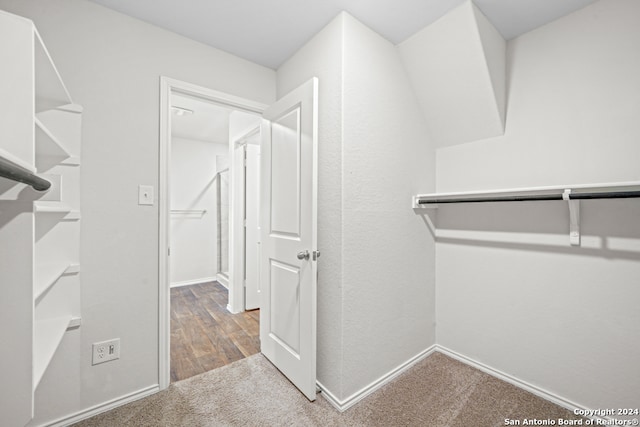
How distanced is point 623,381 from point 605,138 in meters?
1.34

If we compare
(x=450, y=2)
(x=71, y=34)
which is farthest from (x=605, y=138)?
(x=71, y=34)

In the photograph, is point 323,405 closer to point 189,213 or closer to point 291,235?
point 291,235

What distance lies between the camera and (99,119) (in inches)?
63.8

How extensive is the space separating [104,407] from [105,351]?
0.32 meters

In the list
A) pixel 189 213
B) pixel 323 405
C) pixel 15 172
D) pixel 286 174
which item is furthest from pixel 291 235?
pixel 189 213

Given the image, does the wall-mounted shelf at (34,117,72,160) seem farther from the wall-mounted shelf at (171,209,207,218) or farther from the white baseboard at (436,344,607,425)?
the wall-mounted shelf at (171,209,207,218)

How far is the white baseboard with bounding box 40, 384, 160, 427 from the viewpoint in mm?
1503

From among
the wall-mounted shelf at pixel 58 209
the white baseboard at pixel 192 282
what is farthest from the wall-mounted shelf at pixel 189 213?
the wall-mounted shelf at pixel 58 209

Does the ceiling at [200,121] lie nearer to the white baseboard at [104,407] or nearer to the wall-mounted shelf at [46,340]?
the wall-mounted shelf at [46,340]

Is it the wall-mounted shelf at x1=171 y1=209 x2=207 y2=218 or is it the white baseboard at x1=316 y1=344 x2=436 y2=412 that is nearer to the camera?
the white baseboard at x1=316 y1=344 x2=436 y2=412

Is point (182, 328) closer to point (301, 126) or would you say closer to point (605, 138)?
point (301, 126)

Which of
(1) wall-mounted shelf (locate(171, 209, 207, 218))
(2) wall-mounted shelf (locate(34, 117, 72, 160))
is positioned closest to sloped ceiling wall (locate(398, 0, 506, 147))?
(2) wall-mounted shelf (locate(34, 117, 72, 160))

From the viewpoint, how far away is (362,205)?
5.83 ft

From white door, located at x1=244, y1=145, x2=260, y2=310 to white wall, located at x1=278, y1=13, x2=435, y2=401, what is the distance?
1.32 metres
